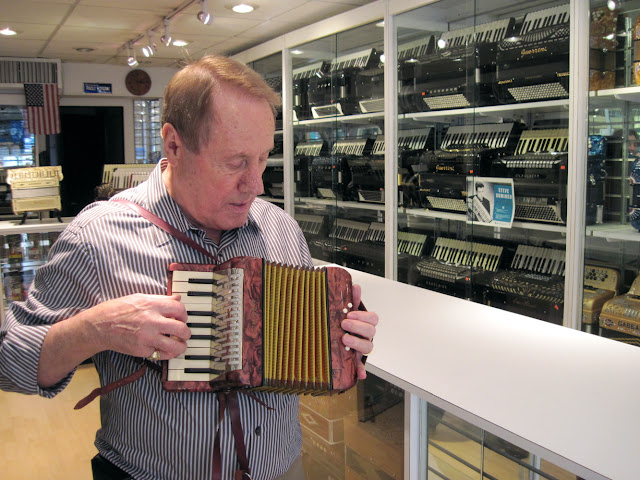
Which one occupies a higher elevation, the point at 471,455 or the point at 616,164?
the point at 616,164

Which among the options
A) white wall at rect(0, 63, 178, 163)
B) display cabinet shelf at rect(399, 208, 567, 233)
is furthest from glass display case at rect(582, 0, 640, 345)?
white wall at rect(0, 63, 178, 163)

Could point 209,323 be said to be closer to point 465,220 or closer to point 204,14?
point 465,220

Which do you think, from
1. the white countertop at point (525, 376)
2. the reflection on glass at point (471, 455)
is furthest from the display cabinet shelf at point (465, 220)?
the reflection on glass at point (471, 455)

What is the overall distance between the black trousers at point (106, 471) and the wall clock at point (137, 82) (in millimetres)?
6839

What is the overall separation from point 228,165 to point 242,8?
142 inches

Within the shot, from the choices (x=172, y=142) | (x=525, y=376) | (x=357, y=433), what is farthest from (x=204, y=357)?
(x=357, y=433)

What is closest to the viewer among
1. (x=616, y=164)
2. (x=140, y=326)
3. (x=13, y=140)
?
(x=140, y=326)

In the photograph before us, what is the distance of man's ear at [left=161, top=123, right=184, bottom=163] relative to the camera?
4.23 feet

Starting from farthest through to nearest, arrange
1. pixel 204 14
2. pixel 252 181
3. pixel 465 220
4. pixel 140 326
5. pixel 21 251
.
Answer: pixel 21 251, pixel 204 14, pixel 465 220, pixel 252 181, pixel 140 326

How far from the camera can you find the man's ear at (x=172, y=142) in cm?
129

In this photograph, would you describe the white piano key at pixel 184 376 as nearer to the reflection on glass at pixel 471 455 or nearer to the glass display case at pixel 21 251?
the reflection on glass at pixel 471 455

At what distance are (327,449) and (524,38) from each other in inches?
93.8

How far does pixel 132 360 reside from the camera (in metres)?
1.24

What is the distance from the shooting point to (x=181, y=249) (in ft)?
4.27
